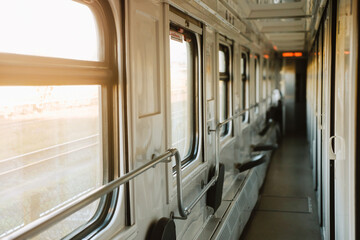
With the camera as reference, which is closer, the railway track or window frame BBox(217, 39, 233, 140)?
the railway track

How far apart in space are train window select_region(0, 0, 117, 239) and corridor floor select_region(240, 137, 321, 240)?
9.92ft

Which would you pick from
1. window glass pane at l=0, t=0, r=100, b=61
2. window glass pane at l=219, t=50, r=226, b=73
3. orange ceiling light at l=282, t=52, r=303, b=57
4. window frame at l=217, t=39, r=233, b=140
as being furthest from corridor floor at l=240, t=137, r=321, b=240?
orange ceiling light at l=282, t=52, r=303, b=57

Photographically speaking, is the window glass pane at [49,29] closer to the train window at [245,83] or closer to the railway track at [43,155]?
the railway track at [43,155]

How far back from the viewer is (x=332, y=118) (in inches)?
125

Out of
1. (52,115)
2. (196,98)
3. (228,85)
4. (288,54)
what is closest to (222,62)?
(228,85)

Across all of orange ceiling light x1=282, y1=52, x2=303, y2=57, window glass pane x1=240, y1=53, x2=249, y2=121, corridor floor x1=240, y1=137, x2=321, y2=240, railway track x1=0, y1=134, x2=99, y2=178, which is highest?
orange ceiling light x1=282, y1=52, x2=303, y2=57

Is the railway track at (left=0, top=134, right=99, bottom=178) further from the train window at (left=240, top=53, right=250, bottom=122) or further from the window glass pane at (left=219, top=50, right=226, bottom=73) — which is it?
the train window at (left=240, top=53, right=250, bottom=122)

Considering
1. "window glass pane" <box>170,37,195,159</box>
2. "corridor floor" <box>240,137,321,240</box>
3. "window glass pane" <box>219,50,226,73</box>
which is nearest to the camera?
"window glass pane" <box>170,37,195,159</box>

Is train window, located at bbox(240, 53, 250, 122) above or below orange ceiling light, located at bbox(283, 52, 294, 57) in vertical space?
below

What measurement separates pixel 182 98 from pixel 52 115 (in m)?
1.98

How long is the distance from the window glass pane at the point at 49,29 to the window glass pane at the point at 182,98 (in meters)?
1.46

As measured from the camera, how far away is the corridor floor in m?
4.80

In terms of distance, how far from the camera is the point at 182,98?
3713 millimetres

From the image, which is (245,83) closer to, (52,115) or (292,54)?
(52,115)
